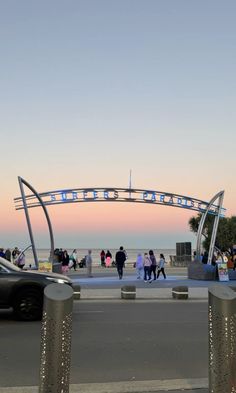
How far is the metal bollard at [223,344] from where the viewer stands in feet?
15.3

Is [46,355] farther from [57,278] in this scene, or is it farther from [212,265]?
[212,265]

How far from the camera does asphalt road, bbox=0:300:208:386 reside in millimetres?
6461

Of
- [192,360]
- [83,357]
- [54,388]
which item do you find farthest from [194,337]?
[54,388]

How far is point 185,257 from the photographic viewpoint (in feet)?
159

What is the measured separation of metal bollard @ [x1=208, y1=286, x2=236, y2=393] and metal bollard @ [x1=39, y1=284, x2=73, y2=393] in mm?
1356

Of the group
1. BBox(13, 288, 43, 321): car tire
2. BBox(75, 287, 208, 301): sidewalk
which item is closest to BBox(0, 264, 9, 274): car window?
BBox(13, 288, 43, 321): car tire

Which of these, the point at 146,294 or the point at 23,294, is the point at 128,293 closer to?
the point at 146,294

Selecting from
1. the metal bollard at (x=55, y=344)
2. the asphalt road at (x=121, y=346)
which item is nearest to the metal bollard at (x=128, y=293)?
the asphalt road at (x=121, y=346)

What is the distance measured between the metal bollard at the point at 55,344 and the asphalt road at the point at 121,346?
5.07ft

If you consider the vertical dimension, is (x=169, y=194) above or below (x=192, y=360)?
above

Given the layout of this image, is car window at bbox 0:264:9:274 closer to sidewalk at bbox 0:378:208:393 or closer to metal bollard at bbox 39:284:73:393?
sidewalk at bbox 0:378:208:393

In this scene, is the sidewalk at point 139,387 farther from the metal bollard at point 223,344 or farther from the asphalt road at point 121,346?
the metal bollard at point 223,344

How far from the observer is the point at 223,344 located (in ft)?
15.5

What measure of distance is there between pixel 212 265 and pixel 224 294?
70.3 ft
